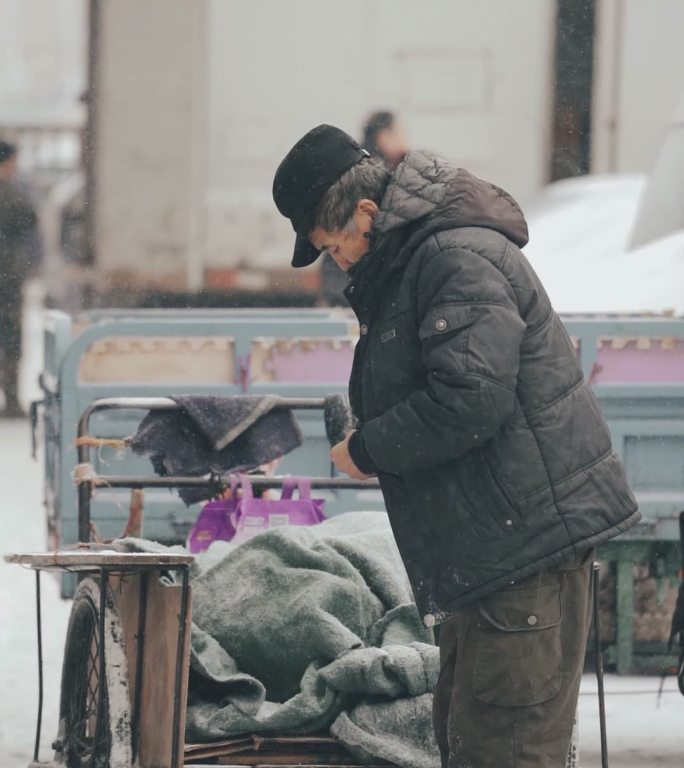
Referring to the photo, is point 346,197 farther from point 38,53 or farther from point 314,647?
point 38,53

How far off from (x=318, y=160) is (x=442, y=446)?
1.81ft

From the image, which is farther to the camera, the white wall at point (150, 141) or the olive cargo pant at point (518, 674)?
the white wall at point (150, 141)

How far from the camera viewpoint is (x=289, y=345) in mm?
6109

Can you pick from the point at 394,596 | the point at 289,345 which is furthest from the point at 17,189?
the point at 394,596

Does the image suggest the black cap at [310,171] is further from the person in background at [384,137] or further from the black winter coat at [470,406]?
the person in background at [384,137]

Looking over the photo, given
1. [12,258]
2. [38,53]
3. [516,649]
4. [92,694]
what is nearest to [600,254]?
[92,694]

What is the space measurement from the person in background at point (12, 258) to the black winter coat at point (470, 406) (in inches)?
392

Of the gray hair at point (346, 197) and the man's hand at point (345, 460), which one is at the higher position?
the gray hair at point (346, 197)

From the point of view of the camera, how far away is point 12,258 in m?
13.9

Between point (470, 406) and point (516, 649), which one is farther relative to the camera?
point (516, 649)

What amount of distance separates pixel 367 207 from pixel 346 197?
0.13 feet

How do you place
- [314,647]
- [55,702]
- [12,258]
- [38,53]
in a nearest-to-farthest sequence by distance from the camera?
[314,647]
[55,702]
[12,258]
[38,53]

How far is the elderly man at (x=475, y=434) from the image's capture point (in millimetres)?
3152

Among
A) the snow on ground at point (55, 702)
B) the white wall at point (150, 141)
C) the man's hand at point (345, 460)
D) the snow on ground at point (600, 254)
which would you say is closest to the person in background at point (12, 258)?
the white wall at point (150, 141)
